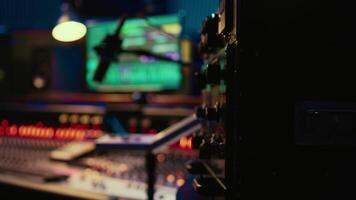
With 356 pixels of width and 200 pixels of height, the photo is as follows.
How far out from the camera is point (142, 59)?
7.69ft

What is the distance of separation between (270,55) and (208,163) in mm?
496

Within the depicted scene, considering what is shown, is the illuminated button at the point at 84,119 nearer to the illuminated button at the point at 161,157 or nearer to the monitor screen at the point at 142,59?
the monitor screen at the point at 142,59

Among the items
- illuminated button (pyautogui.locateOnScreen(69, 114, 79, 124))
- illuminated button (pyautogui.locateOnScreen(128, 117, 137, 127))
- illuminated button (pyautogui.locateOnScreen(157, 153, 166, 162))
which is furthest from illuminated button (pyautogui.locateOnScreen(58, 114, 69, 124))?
illuminated button (pyautogui.locateOnScreen(157, 153, 166, 162))

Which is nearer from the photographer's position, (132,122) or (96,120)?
(132,122)

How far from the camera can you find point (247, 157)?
2.42 feet

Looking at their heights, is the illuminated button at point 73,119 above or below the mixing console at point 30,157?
above

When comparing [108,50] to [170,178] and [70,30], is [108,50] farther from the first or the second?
[170,178]

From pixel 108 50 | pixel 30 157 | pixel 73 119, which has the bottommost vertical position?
pixel 30 157

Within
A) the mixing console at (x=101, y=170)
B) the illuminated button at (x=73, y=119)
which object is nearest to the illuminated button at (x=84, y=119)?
the illuminated button at (x=73, y=119)

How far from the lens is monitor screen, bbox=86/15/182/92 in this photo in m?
2.25

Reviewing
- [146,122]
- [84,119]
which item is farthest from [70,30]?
[84,119]

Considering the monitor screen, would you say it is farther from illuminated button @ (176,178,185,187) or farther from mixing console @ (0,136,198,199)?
illuminated button @ (176,178,185,187)

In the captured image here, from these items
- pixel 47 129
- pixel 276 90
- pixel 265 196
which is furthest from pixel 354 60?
pixel 47 129

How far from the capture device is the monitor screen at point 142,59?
2.25 m
